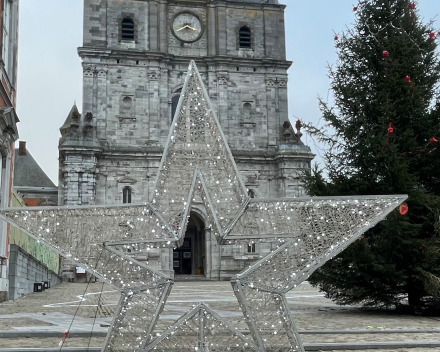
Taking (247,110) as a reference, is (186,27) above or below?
above

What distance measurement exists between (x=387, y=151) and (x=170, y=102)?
2660 centimetres

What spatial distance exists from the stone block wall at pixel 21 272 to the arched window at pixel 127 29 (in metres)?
17.4

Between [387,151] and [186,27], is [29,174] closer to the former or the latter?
[186,27]

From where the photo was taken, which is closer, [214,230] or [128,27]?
[214,230]

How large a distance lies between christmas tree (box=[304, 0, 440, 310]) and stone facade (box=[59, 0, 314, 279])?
22.0m

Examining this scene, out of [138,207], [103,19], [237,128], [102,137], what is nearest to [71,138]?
[102,137]

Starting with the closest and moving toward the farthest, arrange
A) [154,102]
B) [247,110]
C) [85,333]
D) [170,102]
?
[85,333] < [154,102] < [170,102] < [247,110]

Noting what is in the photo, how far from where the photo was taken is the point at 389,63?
11156mm

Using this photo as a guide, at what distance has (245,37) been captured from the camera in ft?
125

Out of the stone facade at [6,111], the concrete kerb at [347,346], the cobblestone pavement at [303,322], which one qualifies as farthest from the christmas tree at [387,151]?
the stone facade at [6,111]

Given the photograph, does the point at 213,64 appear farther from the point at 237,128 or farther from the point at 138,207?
the point at 138,207

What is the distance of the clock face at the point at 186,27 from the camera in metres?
37.2

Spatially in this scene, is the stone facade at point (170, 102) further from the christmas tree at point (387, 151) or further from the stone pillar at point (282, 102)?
the christmas tree at point (387, 151)

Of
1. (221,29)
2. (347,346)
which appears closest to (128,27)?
(221,29)
